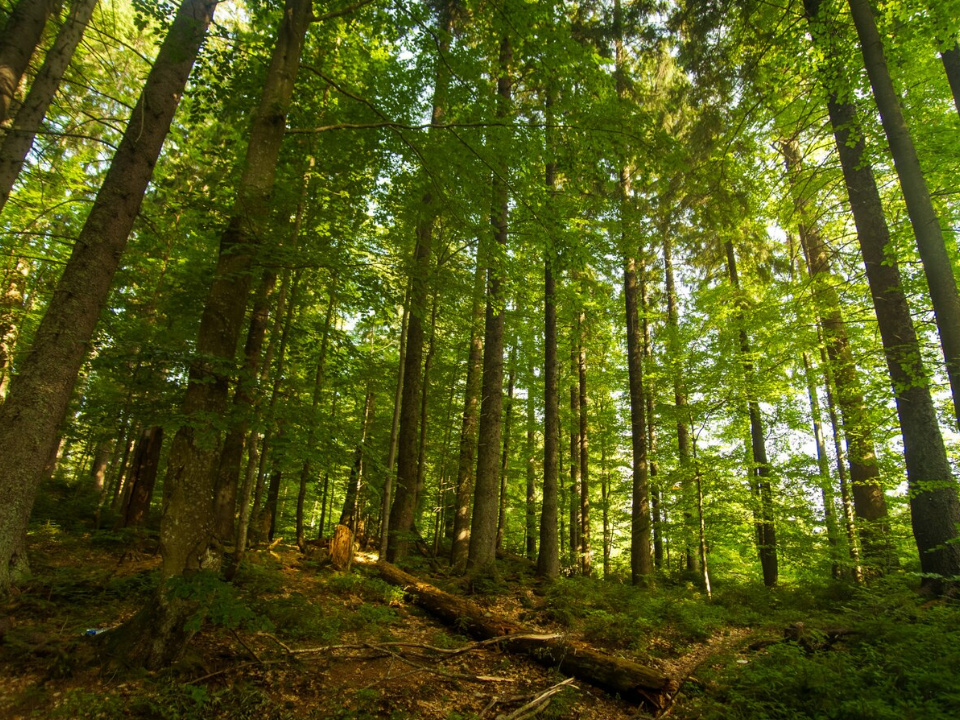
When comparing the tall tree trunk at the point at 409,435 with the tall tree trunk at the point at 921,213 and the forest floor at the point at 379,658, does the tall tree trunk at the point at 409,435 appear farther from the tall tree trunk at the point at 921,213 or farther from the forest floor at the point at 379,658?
the tall tree trunk at the point at 921,213

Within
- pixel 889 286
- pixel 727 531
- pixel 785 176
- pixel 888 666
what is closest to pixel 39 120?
pixel 888 666

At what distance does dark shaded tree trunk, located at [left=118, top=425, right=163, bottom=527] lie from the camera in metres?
8.73

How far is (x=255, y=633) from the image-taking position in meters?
5.39

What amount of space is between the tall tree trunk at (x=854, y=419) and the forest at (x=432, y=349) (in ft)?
0.38

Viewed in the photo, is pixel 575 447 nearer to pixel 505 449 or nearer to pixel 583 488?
pixel 583 488

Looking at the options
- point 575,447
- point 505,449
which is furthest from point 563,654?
point 575,447

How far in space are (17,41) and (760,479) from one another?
55.9ft

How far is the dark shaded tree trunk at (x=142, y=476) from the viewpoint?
28.6ft

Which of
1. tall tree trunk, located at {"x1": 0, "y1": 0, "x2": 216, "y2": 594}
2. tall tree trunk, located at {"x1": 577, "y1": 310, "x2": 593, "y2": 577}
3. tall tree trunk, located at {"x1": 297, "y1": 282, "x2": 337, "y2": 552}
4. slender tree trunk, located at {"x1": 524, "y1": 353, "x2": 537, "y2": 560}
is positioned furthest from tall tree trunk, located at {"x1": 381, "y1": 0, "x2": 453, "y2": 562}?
slender tree trunk, located at {"x1": 524, "y1": 353, "x2": 537, "y2": 560}

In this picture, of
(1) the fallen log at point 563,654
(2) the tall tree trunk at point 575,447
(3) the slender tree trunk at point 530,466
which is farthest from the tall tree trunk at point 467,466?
(2) the tall tree trunk at point 575,447

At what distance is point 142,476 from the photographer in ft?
28.7

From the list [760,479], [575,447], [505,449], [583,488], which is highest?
[575,447]

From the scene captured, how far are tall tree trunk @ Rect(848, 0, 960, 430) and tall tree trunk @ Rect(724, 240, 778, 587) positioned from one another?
839 cm

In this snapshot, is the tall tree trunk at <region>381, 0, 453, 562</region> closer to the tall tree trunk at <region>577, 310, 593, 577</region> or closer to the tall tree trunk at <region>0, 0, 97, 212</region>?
the tall tree trunk at <region>577, 310, 593, 577</region>
